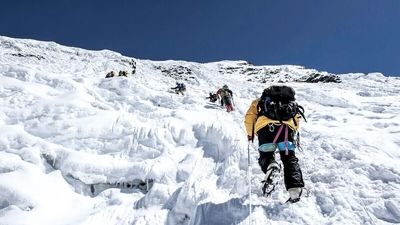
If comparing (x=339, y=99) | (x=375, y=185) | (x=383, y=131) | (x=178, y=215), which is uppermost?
(x=339, y=99)

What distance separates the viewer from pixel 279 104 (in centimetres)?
595

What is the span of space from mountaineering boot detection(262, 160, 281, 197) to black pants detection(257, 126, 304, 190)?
3.2 inches

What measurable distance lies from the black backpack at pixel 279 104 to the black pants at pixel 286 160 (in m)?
0.17

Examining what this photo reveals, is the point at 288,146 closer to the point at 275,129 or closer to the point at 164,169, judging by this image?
the point at 275,129

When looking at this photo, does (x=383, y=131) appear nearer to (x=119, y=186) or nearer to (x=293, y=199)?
(x=293, y=199)

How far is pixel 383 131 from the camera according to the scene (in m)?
9.93

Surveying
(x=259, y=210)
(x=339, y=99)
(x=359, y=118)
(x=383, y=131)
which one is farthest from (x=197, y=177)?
(x=339, y=99)

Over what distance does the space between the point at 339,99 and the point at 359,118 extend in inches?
274

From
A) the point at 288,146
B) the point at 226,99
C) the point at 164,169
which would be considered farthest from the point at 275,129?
the point at 226,99

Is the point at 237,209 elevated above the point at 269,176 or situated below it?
below

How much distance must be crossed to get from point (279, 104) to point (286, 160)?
75 cm

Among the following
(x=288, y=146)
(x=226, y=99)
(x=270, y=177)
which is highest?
(x=226, y=99)

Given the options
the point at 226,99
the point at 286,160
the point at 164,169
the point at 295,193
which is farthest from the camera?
the point at 226,99

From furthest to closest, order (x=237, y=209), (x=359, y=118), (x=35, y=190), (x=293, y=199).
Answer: (x=359, y=118) < (x=35, y=190) < (x=237, y=209) < (x=293, y=199)
